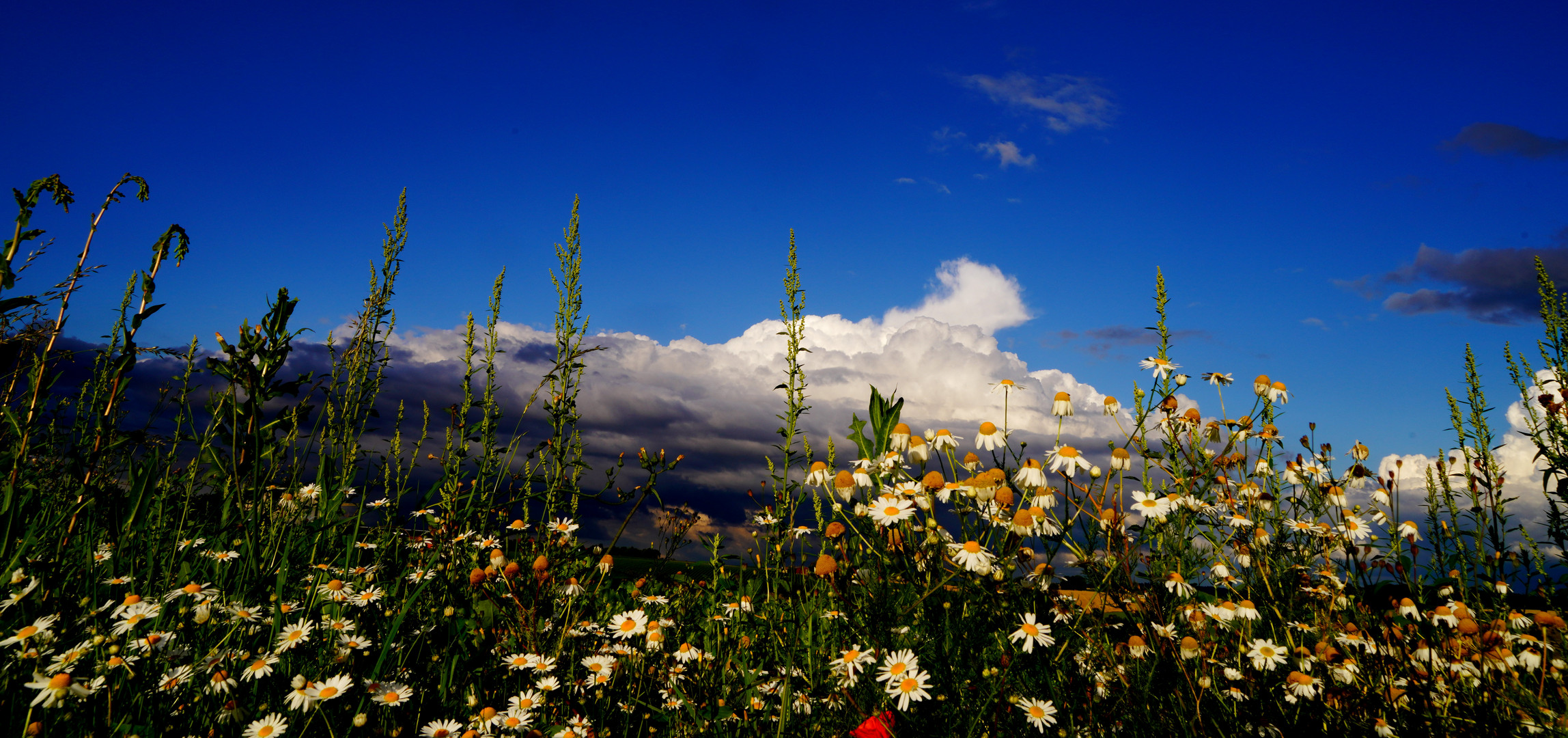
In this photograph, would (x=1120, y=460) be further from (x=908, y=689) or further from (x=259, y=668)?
(x=259, y=668)

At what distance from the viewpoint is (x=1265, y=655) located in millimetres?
2645

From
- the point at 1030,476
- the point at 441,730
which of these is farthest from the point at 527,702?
the point at 1030,476

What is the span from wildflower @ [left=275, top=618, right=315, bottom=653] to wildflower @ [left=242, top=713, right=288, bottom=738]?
1.05 ft

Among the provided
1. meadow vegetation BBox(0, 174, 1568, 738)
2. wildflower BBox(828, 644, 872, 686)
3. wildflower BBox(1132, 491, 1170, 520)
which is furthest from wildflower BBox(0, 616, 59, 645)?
wildflower BBox(1132, 491, 1170, 520)

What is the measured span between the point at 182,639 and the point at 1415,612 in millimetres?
5035

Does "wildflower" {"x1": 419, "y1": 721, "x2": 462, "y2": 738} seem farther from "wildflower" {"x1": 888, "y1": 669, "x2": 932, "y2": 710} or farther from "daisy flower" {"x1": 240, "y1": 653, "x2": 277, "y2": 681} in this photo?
"wildflower" {"x1": 888, "y1": 669, "x2": 932, "y2": 710}

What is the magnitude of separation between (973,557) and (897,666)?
52cm

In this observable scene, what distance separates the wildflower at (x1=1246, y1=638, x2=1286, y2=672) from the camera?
2541 millimetres

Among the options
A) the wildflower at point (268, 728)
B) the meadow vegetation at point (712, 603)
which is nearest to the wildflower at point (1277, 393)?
the meadow vegetation at point (712, 603)

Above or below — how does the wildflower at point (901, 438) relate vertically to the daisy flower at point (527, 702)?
above

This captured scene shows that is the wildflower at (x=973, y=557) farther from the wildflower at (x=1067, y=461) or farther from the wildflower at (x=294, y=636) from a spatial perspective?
the wildflower at (x=294, y=636)

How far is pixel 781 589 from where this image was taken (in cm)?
390

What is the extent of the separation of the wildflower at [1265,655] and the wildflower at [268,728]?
3217 mm

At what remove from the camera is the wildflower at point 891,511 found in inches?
103
